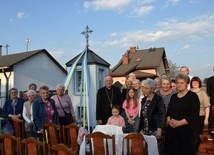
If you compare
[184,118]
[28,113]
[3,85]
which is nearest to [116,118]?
[184,118]

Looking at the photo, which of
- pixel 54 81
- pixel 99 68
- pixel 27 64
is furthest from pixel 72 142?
pixel 54 81

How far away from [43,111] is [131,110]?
1.69 metres

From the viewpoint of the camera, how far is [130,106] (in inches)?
203

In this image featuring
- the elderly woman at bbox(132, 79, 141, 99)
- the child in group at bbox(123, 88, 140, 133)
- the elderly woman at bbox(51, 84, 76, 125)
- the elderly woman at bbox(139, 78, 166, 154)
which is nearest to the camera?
the elderly woman at bbox(139, 78, 166, 154)

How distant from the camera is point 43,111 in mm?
4977

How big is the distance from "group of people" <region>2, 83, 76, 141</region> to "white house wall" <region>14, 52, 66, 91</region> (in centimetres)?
1200

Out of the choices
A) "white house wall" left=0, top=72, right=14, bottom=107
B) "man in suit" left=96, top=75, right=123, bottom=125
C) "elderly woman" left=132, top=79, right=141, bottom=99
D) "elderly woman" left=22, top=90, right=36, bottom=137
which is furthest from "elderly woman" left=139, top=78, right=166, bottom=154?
"white house wall" left=0, top=72, right=14, bottom=107

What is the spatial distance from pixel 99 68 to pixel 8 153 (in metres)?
6.68

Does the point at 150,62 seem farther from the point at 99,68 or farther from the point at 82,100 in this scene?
the point at 82,100

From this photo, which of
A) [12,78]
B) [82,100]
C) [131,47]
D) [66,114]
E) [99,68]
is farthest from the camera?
[131,47]

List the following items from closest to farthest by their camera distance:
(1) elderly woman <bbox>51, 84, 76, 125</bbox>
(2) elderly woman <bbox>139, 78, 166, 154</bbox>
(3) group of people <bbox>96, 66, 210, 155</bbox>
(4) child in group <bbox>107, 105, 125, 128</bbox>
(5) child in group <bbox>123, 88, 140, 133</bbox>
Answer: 1. (3) group of people <bbox>96, 66, 210, 155</bbox>
2. (2) elderly woman <bbox>139, 78, 166, 154</bbox>
3. (4) child in group <bbox>107, 105, 125, 128</bbox>
4. (5) child in group <bbox>123, 88, 140, 133</bbox>
5. (1) elderly woman <bbox>51, 84, 76, 125</bbox>

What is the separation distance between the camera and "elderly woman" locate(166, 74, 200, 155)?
361 cm

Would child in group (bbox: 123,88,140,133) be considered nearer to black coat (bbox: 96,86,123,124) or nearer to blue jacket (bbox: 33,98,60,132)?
black coat (bbox: 96,86,123,124)

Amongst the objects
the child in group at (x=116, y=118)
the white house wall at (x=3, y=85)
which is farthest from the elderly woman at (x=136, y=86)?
the white house wall at (x=3, y=85)
